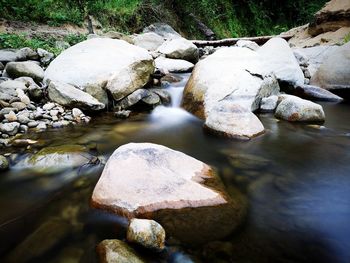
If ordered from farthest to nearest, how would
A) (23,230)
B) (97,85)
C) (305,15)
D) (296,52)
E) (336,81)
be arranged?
(305,15) < (296,52) < (336,81) < (97,85) < (23,230)

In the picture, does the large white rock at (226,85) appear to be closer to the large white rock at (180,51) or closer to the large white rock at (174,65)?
the large white rock at (174,65)

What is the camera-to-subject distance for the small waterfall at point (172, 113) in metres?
5.17

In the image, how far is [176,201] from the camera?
2.40m

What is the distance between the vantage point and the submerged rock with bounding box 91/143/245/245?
7.37ft

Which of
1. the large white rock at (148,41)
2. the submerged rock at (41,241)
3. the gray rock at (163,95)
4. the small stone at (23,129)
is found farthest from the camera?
the large white rock at (148,41)

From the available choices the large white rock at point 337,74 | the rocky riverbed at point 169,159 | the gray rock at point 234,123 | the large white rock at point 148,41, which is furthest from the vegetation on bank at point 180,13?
the gray rock at point 234,123

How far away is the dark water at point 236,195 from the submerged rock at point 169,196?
0.11 m

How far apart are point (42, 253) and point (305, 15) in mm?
22371

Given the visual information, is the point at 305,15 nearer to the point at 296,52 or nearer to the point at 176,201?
the point at 296,52

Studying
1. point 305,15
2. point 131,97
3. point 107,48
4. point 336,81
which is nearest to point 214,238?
point 131,97

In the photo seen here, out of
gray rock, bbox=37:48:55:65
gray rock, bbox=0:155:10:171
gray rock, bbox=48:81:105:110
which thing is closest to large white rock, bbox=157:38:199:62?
gray rock, bbox=37:48:55:65

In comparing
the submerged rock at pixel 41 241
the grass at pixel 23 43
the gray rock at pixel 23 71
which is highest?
the grass at pixel 23 43

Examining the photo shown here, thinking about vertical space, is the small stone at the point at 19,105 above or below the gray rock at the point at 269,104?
below

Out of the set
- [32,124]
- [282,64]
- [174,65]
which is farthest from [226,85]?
[174,65]
